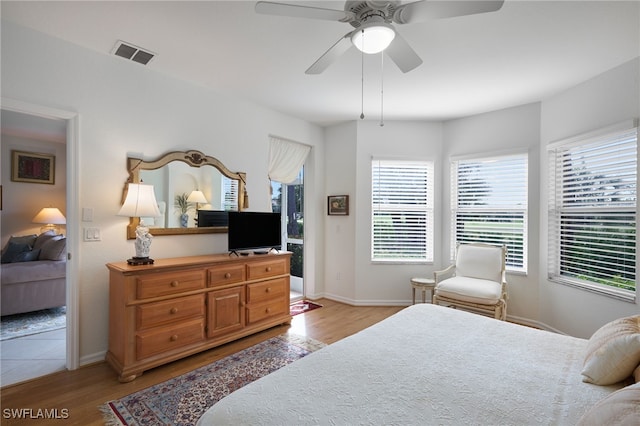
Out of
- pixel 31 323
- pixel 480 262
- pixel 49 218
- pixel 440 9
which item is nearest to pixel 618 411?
pixel 440 9

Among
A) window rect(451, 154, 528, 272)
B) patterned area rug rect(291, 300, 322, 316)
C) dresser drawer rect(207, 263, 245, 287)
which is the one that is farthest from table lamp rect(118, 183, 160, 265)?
window rect(451, 154, 528, 272)

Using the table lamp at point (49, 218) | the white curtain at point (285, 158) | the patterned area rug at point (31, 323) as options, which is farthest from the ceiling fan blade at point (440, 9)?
the table lamp at point (49, 218)

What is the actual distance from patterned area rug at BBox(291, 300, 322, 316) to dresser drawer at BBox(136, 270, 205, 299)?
164 centimetres

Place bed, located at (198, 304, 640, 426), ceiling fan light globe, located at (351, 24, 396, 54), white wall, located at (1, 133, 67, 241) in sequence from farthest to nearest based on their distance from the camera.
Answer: white wall, located at (1, 133, 67, 241), ceiling fan light globe, located at (351, 24, 396, 54), bed, located at (198, 304, 640, 426)

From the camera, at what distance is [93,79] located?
8.77 ft

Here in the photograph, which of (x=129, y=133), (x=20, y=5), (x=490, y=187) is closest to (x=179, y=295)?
(x=129, y=133)

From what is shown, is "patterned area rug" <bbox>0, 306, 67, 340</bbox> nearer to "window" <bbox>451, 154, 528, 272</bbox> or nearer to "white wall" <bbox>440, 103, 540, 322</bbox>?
"window" <bbox>451, 154, 528, 272</bbox>

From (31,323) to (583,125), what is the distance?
21.0 ft

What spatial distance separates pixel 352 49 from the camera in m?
2.59

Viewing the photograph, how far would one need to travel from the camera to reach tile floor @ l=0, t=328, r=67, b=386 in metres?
2.46

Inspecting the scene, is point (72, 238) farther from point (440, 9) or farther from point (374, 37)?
point (440, 9)

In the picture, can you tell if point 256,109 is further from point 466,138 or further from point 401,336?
point 401,336

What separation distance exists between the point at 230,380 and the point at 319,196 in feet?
9.70

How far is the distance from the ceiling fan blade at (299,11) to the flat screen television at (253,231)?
2053 millimetres
